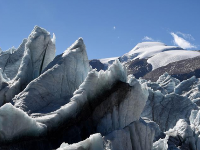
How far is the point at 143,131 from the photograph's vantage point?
8555 mm

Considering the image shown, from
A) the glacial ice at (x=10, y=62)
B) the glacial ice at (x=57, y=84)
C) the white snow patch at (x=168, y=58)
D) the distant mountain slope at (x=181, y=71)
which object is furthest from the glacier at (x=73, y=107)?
the white snow patch at (x=168, y=58)

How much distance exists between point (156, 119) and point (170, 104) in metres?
2.17

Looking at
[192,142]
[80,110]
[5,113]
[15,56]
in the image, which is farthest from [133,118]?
[15,56]

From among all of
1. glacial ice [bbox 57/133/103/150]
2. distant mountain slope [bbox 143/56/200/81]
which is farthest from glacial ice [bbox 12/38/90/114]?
distant mountain slope [bbox 143/56/200/81]

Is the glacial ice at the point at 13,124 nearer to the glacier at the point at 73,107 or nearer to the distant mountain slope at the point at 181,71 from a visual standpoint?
the glacier at the point at 73,107

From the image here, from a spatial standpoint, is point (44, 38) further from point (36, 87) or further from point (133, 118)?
point (133, 118)

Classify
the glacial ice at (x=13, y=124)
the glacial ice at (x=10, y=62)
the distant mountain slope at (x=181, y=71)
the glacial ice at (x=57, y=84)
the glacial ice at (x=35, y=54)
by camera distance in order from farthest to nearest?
the distant mountain slope at (x=181, y=71) < the glacial ice at (x=10, y=62) < the glacial ice at (x=35, y=54) < the glacial ice at (x=57, y=84) < the glacial ice at (x=13, y=124)

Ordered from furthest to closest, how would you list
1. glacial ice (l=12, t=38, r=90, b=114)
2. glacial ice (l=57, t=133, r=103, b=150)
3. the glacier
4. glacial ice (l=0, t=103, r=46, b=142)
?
1. glacial ice (l=12, t=38, r=90, b=114)
2. the glacier
3. glacial ice (l=0, t=103, r=46, b=142)
4. glacial ice (l=57, t=133, r=103, b=150)

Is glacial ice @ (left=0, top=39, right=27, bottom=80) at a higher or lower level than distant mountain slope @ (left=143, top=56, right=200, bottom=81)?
lower

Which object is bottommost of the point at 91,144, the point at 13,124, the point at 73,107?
the point at 91,144

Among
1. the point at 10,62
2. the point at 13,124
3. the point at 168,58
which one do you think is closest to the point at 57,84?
the point at 13,124

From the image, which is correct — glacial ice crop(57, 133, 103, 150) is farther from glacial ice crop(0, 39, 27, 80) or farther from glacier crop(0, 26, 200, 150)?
glacial ice crop(0, 39, 27, 80)

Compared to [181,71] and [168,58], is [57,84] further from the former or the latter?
[168,58]

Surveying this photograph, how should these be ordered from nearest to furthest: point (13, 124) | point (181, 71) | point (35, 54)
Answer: point (13, 124) → point (35, 54) → point (181, 71)
